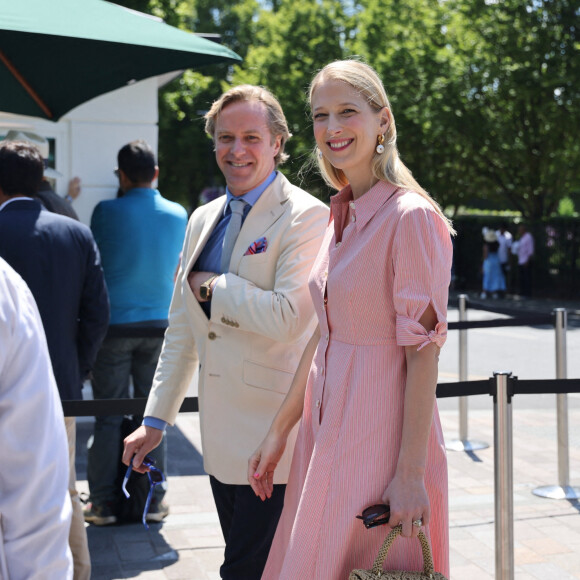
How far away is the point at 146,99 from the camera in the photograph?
26.0 ft

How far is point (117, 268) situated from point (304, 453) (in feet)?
10.5

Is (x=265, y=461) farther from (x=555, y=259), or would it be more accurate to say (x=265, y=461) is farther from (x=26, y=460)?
(x=555, y=259)

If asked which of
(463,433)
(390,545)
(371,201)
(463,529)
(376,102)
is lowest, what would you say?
(463,529)

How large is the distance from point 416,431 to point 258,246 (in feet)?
3.30

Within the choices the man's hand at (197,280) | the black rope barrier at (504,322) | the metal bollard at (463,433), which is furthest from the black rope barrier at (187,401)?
the metal bollard at (463,433)

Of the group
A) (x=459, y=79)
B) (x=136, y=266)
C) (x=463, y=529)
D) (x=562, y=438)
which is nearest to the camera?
(x=463, y=529)

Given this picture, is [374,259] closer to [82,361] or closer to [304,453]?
[304,453]

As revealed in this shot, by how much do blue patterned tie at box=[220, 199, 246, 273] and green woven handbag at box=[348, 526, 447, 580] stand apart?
3.92 feet

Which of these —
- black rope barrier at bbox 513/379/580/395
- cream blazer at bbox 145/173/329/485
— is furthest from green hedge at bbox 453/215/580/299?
cream blazer at bbox 145/173/329/485

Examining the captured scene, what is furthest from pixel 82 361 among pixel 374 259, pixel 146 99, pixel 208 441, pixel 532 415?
pixel 532 415

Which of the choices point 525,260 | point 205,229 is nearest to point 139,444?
point 205,229

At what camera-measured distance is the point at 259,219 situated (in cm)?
308

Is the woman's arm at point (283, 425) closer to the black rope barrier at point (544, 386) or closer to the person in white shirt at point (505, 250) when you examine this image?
the black rope barrier at point (544, 386)

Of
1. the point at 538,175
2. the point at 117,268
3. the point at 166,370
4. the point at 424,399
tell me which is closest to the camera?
the point at 424,399
